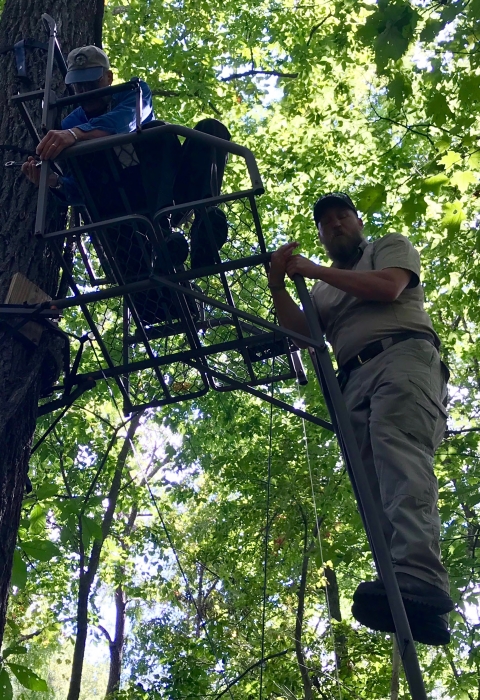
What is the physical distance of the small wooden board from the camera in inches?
120

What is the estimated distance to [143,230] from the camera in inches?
Result: 121

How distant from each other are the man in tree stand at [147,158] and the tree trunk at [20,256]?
27 cm

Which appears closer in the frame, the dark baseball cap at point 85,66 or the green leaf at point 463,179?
the dark baseball cap at point 85,66

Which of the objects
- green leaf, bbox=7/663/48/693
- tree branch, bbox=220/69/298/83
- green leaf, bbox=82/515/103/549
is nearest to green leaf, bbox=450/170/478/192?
green leaf, bbox=82/515/103/549

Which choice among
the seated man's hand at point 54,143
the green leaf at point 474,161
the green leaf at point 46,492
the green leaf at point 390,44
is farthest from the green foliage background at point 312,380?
the seated man's hand at point 54,143

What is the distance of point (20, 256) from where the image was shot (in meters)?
3.21

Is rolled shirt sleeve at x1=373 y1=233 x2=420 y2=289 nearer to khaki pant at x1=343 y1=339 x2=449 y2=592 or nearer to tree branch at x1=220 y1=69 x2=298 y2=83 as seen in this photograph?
khaki pant at x1=343 y1=339 x2=449 y2=592

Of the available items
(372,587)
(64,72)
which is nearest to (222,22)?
(64,72)

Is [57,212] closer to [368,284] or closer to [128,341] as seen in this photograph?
[128,341]

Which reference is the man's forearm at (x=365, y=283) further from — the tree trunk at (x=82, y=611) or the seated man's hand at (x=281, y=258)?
the tree trunk at (x=82, y=611)

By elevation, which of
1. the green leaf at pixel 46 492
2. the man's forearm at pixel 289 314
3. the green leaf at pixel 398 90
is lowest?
the green leaf at pixel 46 492

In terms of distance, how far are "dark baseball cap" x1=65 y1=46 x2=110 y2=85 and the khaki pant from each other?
1.74 metres

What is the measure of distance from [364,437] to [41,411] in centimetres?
151

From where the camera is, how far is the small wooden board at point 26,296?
3.06 metres
